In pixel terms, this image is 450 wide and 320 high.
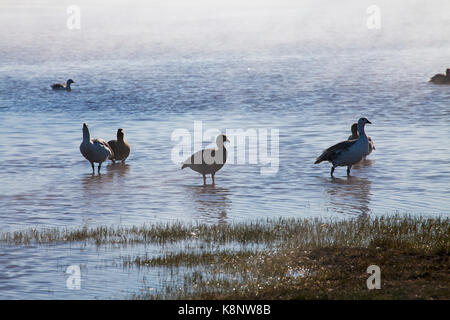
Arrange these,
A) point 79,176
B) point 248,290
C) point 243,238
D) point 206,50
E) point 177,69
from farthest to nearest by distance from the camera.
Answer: point 206,50 → point 177,69 → point 79,176 → point 243,238 → point 248,290

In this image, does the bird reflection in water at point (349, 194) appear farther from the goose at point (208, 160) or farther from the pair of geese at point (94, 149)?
the pair of geese at point (94, 149)

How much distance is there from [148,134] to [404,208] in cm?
1936

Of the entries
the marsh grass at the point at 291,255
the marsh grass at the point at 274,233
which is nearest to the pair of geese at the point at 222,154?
the marsh grass at the point at 291,255

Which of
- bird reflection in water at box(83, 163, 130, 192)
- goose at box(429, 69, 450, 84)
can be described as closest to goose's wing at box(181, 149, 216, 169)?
bird reflection in water at box(83, 163, 130, 192)

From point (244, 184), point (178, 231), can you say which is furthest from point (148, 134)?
point (178, 231)

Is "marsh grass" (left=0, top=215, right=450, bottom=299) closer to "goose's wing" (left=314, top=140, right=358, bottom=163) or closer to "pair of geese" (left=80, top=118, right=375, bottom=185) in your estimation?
"pair of geese" (left=80, top=118, right=375, bottom=185)

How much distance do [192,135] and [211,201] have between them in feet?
52.6

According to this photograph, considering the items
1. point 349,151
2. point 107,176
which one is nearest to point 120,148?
point 107,176

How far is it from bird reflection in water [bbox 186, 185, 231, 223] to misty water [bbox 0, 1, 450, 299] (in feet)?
0.16

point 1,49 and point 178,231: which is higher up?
point 1,49

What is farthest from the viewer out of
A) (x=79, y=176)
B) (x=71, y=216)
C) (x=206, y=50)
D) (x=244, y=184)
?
(x=206, y=50)

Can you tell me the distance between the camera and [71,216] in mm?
17938

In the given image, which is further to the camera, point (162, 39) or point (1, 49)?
point (162, 39)
